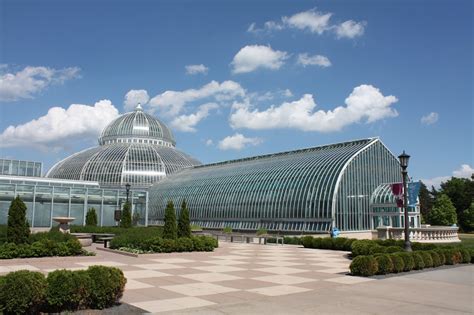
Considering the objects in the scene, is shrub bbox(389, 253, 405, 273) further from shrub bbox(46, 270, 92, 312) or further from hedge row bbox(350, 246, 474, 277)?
shrub bbox(46, 270, 92, 312)

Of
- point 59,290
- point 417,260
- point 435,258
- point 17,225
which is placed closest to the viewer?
point 59,290

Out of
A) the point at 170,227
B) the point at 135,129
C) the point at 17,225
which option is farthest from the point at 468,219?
the point at 17,225

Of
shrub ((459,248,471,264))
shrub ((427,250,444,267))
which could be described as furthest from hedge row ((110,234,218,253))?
shrub ((459,248,471,264))

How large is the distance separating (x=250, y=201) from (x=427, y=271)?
111 feet

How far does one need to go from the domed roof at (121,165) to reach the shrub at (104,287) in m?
63.1

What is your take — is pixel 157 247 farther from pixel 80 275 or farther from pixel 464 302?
pixel 464 302

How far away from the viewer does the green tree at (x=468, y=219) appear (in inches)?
2891

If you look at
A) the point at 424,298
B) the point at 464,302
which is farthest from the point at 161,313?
the point at 464,302

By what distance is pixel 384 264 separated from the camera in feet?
58.0

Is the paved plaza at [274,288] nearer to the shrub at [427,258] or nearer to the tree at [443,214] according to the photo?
the shrub at [427,258]

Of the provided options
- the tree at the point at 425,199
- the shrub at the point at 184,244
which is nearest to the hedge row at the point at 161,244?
the shrub at the point at 184,244

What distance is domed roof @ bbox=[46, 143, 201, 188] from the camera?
240 ft

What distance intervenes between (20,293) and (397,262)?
1450 centimetres

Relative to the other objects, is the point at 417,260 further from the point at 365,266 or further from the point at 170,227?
the point at 170,227
